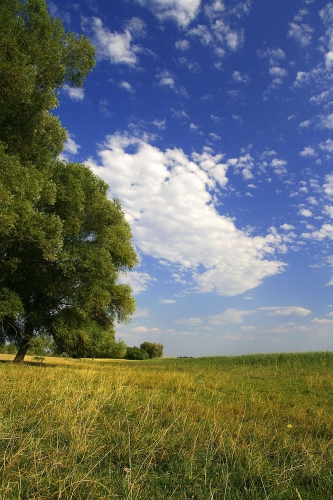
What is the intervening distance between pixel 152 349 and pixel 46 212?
248 ft

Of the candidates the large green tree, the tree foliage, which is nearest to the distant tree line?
the large green tree

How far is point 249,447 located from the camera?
16.5 feet

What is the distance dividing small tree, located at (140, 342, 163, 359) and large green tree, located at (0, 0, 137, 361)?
65939 mm

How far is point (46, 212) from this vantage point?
19.6 m

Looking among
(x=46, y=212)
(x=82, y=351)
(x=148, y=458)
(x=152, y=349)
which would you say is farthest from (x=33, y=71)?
(x=152, y=349)

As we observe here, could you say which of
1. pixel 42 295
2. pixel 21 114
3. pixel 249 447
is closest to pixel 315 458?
pixel 249 447

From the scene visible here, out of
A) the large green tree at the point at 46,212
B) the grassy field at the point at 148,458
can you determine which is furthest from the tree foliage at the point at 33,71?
the grassy field at the point at 148,458

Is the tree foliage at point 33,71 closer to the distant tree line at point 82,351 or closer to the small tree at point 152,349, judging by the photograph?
the distant tree line at point 82,351

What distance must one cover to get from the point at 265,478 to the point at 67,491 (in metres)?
2.43

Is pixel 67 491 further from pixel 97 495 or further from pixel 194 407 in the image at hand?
pixel 194 407

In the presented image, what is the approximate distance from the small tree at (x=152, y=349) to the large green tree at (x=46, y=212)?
65939mm

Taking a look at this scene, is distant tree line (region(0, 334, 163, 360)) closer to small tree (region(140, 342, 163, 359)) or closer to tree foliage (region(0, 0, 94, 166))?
tree foliage (region(0, 0, 94, 166))

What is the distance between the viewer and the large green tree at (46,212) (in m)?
13.0

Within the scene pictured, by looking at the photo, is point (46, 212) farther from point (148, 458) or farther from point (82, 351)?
point (148, 458)
